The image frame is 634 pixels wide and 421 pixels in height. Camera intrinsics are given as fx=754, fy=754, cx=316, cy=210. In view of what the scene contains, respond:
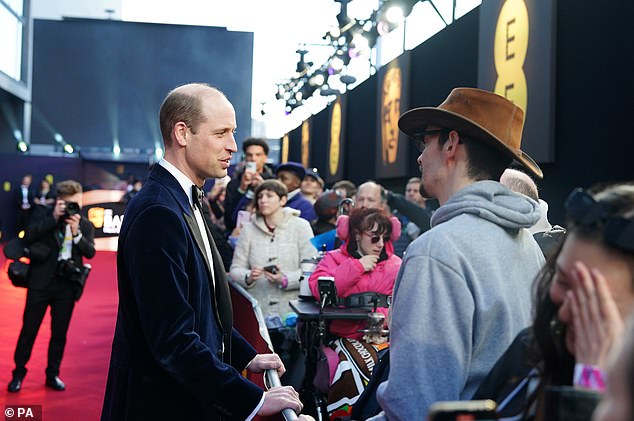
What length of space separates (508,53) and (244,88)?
1673 cm

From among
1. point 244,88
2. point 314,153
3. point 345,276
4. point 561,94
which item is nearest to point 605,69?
point 561,94

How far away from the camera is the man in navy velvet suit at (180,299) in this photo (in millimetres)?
2066

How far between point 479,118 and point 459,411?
120cm

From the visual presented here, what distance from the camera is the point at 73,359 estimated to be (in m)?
6.86

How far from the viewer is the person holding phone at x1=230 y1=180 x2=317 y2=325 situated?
5465 mm

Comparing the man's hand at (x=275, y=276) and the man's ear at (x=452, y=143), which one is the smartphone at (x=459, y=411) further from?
the man's hand at (x=275, y=276)

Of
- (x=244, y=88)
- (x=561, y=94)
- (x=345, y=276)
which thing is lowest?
(x=345, y=276)

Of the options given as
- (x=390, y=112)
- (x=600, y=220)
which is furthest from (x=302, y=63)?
(x=600, y=220)

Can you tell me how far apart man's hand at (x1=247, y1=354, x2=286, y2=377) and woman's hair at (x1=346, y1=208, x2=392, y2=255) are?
2.01 m

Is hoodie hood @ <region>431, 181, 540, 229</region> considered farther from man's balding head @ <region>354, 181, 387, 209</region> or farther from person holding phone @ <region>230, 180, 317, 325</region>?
man's balding head @ <region>354, 181, 387, 209</region>

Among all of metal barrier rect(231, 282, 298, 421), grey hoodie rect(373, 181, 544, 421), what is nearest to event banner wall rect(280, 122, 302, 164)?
metal barrier rect(231, 282, 298, 421)

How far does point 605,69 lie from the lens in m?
5.85

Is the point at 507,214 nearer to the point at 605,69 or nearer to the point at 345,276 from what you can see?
Result: the point at 345,276

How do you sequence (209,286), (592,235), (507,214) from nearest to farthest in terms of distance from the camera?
(592,235)
(507,214)
(209,286)
